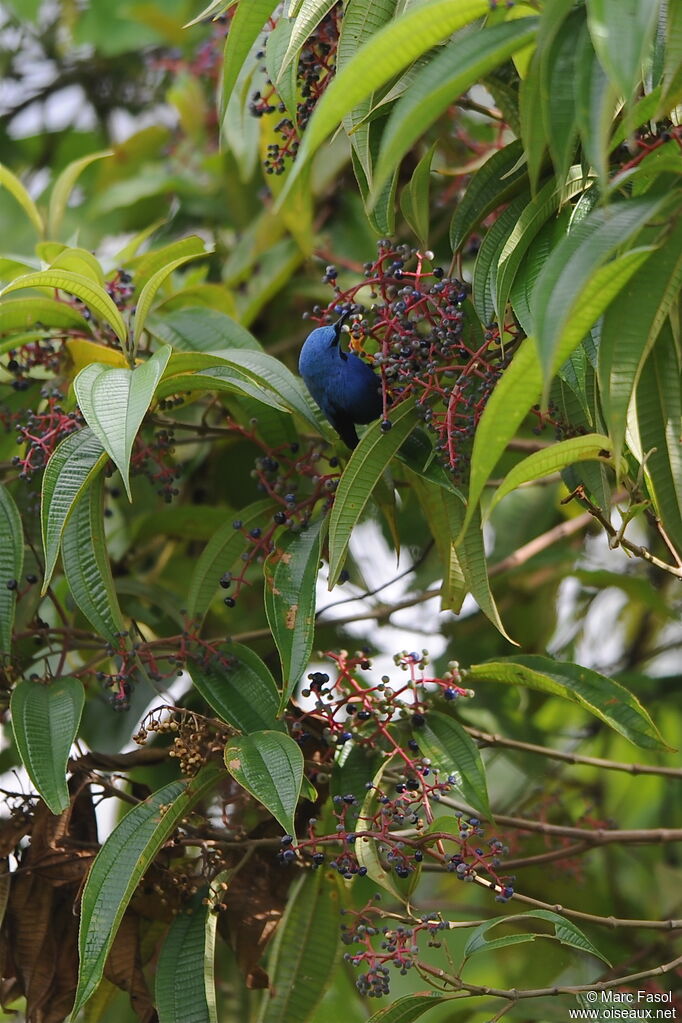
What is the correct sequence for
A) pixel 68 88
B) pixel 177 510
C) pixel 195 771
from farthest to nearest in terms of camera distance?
pixel 68 88 < pixel 177 510 < pixel 195 771

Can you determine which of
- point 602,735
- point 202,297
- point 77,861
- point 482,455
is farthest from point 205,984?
point 602,735

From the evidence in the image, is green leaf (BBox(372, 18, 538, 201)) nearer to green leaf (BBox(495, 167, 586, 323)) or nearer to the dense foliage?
the dense foliage

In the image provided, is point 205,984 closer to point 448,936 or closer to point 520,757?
point 520,757

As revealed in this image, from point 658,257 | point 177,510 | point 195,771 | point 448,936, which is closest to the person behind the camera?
point 658,257

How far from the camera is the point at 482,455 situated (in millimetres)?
1032

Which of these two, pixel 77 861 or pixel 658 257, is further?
pixel 77 861

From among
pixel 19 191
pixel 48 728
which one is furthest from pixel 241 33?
pixel 48 728

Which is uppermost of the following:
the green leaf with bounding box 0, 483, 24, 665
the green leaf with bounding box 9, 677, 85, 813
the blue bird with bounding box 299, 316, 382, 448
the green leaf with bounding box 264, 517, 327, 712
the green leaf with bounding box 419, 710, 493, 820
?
the blue bird with bounding box 299, 316, 382, 448

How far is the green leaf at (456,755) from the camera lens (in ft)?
4.63

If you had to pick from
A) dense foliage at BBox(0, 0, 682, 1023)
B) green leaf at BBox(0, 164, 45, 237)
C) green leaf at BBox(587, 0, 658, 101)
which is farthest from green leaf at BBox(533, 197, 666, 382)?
green leaf at BBox(0, 164, 45, 237)

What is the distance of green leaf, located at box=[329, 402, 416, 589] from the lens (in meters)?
1.35

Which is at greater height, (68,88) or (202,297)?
(68,88)

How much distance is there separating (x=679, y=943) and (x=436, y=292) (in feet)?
5.03

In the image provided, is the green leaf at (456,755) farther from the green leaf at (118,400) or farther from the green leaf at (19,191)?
the green leaf at (19,191)
